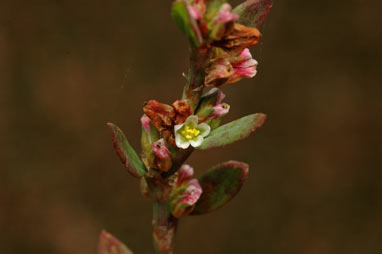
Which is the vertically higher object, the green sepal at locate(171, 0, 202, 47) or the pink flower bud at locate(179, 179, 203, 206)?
the green sepal at locate(171, 0, 202, 47)

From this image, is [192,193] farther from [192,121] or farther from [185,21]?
[185,21]

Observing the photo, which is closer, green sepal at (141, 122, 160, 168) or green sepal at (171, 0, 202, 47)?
green sepal at (171, 0, 202, 47)

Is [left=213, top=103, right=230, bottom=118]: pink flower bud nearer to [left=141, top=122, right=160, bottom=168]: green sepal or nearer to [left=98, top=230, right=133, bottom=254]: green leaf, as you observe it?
[left=141, top=122, right=160, bottom=168]: green sepal

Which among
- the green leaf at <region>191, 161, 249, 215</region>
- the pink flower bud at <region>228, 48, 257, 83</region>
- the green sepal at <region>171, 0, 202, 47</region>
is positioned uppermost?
the green sepal at <region>171, 0, 202, 47</region>

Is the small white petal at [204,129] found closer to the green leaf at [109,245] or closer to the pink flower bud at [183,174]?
the pink flower bud at [183,174]

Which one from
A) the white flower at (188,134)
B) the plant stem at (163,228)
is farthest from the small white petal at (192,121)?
the plant stem at (163,228)

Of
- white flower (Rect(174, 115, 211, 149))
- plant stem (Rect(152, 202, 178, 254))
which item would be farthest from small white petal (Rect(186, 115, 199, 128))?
plant stem (Rect(152, 202, 178, 254))

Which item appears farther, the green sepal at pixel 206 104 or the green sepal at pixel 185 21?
the green sepal at pixel 206 104

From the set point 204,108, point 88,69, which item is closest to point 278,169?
point 88,69
